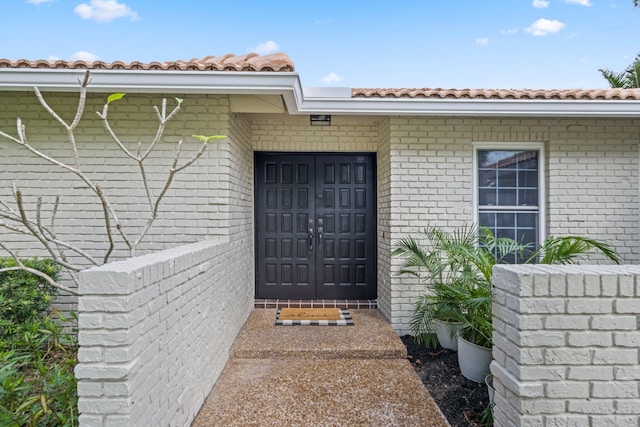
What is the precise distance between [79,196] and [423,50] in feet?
32.1

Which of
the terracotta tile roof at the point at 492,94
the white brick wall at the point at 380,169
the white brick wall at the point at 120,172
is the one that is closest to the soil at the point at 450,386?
the white brick wall at the point at 380,169

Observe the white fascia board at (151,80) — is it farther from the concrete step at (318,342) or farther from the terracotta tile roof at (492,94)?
the concrete step at (318,342)

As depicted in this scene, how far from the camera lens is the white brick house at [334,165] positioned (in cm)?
384

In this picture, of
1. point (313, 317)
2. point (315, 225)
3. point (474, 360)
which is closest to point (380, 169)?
point (315, 225)

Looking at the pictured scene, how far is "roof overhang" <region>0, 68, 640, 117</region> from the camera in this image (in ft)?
11.0

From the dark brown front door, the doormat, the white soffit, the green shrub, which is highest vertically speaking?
the white soffit

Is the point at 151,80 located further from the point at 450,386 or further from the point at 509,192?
the point at 509,192

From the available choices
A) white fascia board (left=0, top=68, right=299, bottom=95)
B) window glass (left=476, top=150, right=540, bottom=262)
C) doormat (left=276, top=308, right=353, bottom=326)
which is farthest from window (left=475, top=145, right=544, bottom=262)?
white fascia board (left=0, top=68, right=299, bottom=95)

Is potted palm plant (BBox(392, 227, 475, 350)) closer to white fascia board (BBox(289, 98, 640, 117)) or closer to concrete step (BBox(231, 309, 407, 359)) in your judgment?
concrete step (BBox(231, 309, 407, 359))

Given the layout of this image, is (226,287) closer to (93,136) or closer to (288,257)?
(288,257)

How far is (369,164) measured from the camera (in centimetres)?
538

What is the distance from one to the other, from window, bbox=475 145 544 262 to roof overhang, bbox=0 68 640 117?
69 cm

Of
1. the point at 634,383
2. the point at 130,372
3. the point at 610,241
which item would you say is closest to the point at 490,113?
the point at 610,241

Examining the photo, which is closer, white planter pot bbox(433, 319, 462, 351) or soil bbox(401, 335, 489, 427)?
soil bbox(401, 335, 489, 427)
